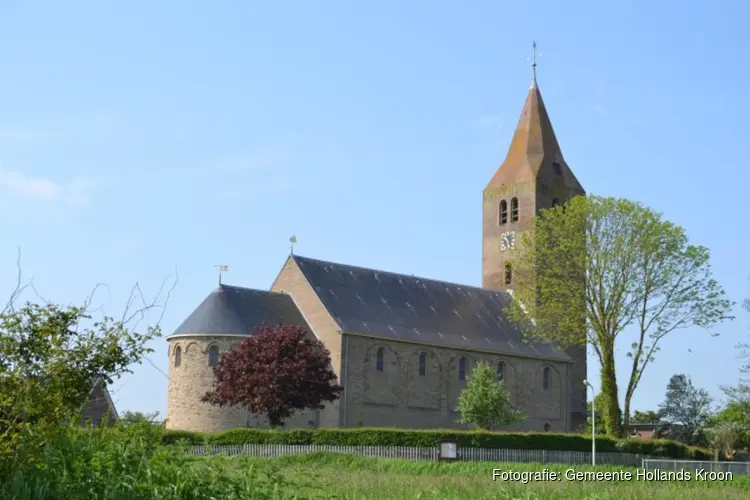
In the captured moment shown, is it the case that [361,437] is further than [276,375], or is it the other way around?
[276,375]

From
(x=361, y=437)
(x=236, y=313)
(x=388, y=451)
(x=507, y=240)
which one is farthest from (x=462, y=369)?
(x=388, y=451)

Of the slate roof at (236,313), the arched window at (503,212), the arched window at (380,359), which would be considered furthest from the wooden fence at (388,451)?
the arched window at (503,212)

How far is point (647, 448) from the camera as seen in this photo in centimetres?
4841

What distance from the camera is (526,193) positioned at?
218ft

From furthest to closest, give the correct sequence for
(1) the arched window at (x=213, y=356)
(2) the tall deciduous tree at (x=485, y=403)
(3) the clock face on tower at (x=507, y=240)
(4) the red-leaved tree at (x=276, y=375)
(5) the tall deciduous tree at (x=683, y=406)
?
(5) the tall deciduous tree at (x=683, y=406)
(3) the clock face on tower at (x=507, y=240)
(2) the tall deciduous tree at (x=485, y=403)
(1) the arched window at (x=213, y=356)
(4) the red-leaved tree at (x=276, y=375)

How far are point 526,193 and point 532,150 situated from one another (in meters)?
3.15

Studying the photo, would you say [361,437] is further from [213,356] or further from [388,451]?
[213,356]

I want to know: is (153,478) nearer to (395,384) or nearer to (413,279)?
(395,384)

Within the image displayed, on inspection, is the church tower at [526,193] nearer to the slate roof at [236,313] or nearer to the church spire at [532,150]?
the church spire at [532,150]

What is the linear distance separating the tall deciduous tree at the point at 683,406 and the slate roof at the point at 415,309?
104 feet

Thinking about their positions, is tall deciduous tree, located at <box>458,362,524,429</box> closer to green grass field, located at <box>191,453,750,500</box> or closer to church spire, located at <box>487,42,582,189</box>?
church spire, located at <box>487,42,582,189</box>

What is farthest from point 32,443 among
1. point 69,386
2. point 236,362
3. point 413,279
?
point 413,279

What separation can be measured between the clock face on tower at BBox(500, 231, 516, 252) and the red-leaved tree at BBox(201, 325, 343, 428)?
23.0 metres

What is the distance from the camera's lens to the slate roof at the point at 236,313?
169ft
